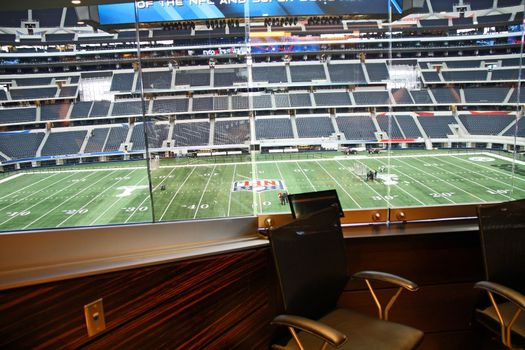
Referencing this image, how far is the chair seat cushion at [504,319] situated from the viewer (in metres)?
1.32

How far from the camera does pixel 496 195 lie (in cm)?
1224

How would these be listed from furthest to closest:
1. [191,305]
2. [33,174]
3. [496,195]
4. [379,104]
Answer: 1. [379,104]
2. [33,174]
3. [496,195]
4. [191,305]

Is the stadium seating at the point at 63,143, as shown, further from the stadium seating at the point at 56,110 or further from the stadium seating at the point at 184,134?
the stadium seating at the point at 184,134

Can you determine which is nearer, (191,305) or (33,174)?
(191,305)

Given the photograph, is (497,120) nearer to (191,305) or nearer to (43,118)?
(191,305)

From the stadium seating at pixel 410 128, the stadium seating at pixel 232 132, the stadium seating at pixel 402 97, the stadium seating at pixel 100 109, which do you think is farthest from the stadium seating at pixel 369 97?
the stadium seating at pixel 232 132

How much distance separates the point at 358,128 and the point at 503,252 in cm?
2087

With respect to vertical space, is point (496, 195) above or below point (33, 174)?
below

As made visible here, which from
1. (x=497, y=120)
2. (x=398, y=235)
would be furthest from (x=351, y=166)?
(x=398, y=235)

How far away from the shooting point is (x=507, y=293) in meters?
1.22

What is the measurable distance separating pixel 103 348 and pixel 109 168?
1729 centimetres

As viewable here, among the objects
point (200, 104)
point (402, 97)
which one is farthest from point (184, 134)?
point (402, 97)

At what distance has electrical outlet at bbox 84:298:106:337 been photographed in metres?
1.12

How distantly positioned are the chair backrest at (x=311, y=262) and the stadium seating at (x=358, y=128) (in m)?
20.2
